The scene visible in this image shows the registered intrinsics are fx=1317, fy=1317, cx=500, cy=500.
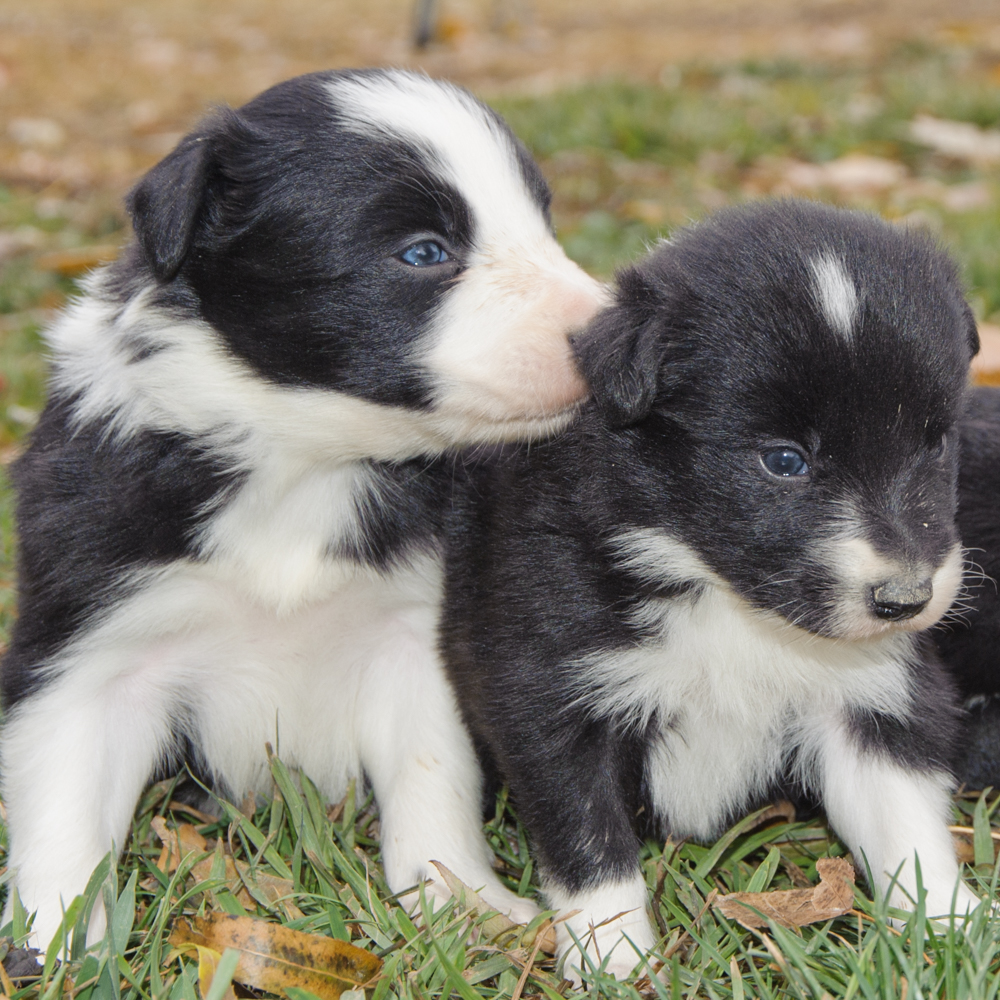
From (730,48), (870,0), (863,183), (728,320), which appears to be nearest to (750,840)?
(728,320)

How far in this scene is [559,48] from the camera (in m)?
16.5

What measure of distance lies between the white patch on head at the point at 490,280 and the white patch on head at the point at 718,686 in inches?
16.2

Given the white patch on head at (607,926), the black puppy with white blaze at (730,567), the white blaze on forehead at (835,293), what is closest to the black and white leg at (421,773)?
the black puppy with white blaze at (730,567)

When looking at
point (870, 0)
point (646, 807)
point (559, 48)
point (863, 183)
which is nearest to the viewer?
point (646, 807)

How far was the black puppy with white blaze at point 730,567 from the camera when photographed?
2.57 m

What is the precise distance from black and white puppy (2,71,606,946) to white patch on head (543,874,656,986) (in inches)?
11.2

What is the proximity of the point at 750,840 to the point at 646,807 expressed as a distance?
0.29 m

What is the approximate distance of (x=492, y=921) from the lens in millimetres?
2938

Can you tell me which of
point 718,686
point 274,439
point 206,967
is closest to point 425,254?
point 274,439

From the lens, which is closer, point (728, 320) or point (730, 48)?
point (728, 320)

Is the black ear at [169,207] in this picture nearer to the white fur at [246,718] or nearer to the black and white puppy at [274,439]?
the black and white puppy at [274,439]

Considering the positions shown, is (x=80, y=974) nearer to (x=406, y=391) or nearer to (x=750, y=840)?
(x=406, y=391)

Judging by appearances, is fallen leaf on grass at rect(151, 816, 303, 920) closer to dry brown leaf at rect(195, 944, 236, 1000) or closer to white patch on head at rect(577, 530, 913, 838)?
dry brown leaf at rect(195, 944, 236, 1000)

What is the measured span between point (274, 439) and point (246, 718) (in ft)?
2.47
